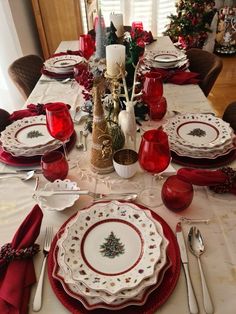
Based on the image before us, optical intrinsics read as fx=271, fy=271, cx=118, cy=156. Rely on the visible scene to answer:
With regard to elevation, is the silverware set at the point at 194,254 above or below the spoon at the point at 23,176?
below

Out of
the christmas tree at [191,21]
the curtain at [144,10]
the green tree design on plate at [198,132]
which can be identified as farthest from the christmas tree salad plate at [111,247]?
the curtain at [144,10]

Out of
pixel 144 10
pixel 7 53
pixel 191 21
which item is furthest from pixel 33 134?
pixel 144 10

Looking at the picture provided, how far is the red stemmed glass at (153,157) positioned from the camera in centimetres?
69

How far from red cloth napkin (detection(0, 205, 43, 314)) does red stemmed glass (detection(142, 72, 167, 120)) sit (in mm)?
576

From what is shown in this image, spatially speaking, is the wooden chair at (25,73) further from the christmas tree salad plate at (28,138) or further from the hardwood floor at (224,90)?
the hardwood floor at (224,90)

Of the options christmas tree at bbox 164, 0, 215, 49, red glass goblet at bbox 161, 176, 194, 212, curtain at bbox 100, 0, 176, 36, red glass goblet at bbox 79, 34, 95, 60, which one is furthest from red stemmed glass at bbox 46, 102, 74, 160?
curtain at bbox 100, 0, 176, 36

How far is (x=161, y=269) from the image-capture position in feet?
1.72

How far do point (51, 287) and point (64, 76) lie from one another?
1.17 meters

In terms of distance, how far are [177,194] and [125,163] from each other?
7.3 inches

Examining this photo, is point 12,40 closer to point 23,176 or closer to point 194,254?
point 23,176

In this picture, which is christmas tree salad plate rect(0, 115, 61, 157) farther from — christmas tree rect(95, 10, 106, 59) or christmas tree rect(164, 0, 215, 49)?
christmas tree rect(164, 0, 215, 49)

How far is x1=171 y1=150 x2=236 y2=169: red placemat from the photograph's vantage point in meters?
0.82

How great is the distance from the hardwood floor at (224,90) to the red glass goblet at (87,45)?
140 cm

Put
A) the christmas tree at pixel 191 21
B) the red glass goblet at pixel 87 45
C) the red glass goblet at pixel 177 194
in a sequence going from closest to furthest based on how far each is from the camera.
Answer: the red glass goblet at pixel 177 194 < the red glass goblet at pixel 87 45 < the christmas tree at pixel 191 21
